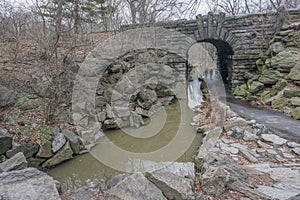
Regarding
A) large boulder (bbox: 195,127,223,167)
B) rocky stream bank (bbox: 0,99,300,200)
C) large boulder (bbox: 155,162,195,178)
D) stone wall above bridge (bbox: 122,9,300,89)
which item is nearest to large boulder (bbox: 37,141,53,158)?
rocky stream bank (bbox: 0,99,300,200)

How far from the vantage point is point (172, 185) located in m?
2.19

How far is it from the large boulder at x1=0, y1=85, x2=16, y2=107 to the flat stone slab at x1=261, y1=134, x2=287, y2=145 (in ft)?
16.1

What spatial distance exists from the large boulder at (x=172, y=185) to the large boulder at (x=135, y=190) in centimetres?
7

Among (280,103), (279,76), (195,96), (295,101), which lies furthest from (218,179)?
(195,96)

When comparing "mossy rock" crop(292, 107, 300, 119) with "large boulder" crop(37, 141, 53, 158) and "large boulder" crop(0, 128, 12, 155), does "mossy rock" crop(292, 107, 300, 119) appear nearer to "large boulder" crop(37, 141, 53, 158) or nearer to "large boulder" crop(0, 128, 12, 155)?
"large boulder" crop(37, 141, 53, 158)

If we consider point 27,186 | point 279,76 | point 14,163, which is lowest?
point 14,163

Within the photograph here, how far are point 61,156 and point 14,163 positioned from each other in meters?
0.85

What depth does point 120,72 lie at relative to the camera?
7348 millimetres

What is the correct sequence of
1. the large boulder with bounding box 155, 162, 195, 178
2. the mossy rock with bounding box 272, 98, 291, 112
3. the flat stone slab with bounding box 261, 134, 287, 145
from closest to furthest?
the large boulder with bounding box 155, 162, 195, 178 → the flat stone slab with bounding box 261, 134, 287, 145 → the mossy rock with bounding box 272, 98, 291, 112

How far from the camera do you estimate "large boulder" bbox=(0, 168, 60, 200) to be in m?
1.89

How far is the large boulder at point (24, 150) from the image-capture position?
140 inches

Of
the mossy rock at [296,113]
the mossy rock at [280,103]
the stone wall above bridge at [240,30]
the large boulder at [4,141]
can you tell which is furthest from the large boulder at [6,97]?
the mossy rock at [280,103]

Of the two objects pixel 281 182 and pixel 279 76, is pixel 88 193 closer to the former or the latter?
pixel 281 182

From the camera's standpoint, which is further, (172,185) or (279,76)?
(279,76)
